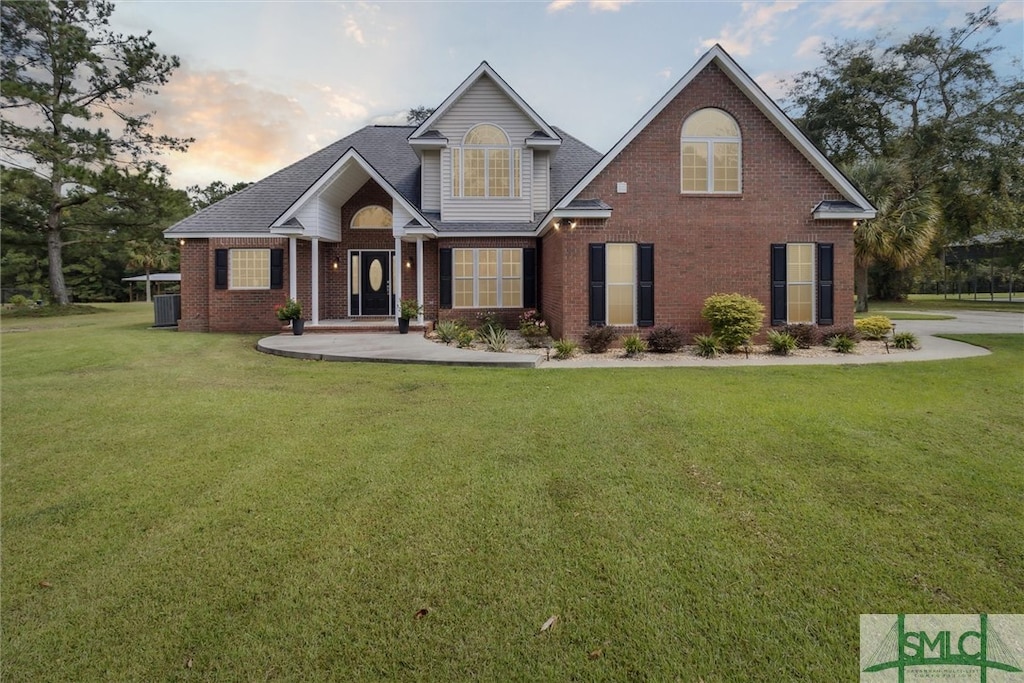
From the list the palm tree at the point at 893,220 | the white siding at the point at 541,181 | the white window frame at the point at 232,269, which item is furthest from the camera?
the palm tree at the point at 893,220

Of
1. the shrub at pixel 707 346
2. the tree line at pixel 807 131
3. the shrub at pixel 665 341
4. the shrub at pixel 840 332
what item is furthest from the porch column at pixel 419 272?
the tree line at pixel 807 131

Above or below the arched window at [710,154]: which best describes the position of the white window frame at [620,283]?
below

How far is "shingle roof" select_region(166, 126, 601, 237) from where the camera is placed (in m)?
15.7

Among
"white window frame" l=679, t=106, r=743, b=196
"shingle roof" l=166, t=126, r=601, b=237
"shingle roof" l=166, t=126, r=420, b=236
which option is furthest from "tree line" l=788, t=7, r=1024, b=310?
"shingle roof" l=166, t=126, r=420, b=236

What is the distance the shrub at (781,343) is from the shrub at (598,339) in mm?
3533

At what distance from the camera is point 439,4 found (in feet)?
46.2

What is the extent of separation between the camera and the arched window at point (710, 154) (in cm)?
1177

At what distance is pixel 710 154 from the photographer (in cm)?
1183

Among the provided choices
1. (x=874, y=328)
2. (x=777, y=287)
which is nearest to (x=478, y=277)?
(x=777, y=287)

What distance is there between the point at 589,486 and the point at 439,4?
48.8 ft

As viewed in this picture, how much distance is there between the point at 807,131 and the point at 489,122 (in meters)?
25.5

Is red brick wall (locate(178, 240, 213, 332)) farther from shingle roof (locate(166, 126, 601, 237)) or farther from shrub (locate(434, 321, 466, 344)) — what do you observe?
shrub (locate(434, 321, 466, 344))

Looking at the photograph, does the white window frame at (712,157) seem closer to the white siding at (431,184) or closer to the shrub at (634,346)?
the shrub at (634,346)

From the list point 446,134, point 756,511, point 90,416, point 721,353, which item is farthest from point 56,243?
point 756,511
